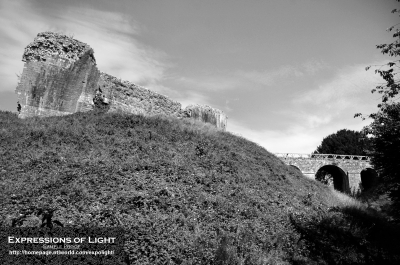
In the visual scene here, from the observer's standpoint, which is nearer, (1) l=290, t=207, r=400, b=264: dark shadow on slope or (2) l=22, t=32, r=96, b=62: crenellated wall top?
(1) l=290, t=207, r=400, b=264: dark shadow on slope

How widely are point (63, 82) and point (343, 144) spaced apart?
47.4 metres

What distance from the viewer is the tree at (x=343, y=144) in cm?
4303

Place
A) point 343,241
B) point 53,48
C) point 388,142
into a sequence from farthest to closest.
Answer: point 53,48
point 388,142
point 343,241

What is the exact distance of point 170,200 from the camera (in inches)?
287

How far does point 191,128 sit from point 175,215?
8148 mm

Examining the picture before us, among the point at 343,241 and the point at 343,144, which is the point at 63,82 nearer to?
the point at 343,241

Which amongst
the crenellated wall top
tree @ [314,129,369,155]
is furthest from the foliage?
tree @ [314,129,369,155]

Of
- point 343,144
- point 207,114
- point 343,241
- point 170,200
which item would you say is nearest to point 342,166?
point 343,144

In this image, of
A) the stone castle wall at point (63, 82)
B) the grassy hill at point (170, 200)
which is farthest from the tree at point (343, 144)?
the stone castle wall at point (63, 82)

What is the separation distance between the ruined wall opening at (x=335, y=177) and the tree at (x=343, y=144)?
573 cm

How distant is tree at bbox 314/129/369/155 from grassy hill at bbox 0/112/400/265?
120 ft

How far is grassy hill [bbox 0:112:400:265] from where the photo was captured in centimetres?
586

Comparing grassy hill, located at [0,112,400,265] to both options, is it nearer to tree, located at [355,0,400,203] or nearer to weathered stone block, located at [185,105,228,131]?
tree, located at [355,0,400,203]

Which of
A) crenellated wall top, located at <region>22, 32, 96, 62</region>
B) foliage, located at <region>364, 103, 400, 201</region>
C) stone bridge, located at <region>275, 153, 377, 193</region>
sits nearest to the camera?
foliage, located at <region>364, 103, 400, 201</region>
